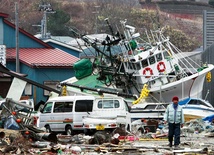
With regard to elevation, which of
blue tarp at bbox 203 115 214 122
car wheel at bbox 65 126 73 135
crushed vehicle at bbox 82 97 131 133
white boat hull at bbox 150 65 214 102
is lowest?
car wheel at bbox 65 126 73 135

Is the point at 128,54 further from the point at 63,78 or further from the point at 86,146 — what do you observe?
the point at 86,146

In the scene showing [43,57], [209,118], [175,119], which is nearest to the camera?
[175,119]

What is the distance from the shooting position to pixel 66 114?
34.6m

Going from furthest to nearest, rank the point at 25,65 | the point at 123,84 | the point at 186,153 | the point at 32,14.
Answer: the point at 32,14, the point at 25,65, the point at 123,84, the point at 186,153

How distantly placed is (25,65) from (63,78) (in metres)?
2.41

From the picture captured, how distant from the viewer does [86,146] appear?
26953 mm

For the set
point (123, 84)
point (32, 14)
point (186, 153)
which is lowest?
point (186, 153)

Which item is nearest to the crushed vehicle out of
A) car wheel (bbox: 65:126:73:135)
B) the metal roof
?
car wheel (bbox: 65:126:73:135)

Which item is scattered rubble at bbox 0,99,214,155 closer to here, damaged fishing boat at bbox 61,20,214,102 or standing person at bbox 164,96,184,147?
standing person at bbox 164,96,184,147

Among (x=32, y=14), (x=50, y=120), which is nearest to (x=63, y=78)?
(x=50, y=120)

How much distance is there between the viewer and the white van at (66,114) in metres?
34.2

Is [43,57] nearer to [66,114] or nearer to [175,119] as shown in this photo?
[66,114]

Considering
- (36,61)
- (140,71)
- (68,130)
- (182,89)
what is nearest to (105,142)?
(68,130)

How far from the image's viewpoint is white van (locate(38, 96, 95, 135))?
112 ft
